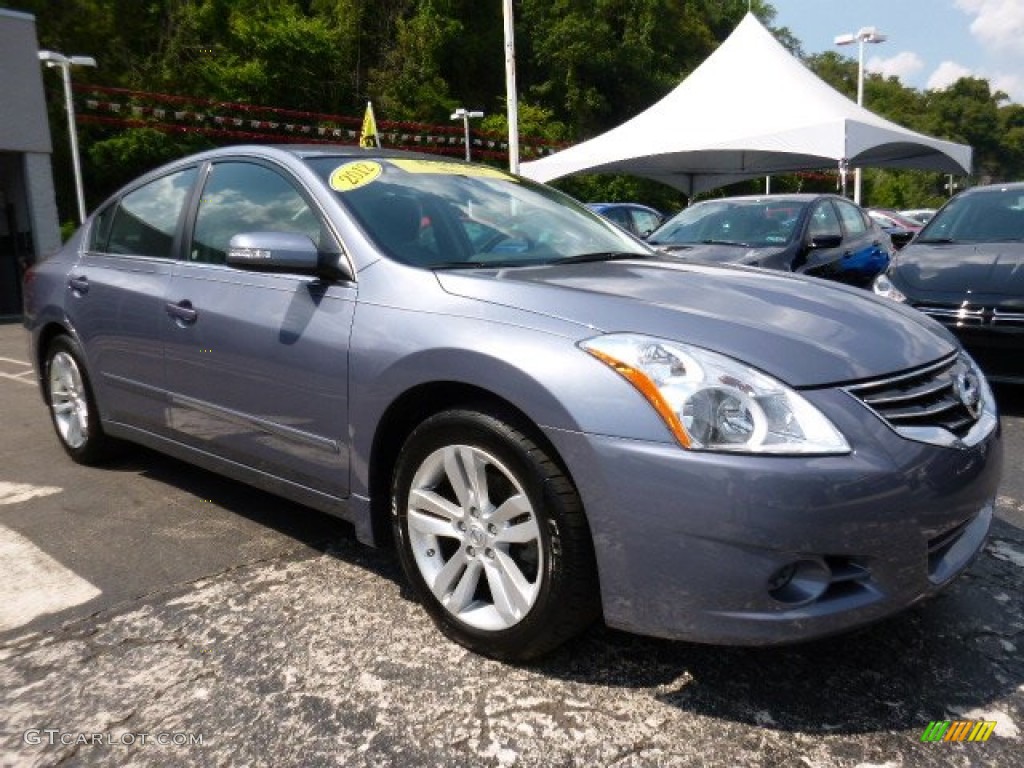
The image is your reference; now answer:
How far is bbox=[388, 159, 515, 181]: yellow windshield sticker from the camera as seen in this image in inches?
125

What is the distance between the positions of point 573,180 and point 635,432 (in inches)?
1410

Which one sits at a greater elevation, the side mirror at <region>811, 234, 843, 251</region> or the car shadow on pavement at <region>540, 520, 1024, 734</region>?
the side mirror at <region>811, 234, 843, 251</region>

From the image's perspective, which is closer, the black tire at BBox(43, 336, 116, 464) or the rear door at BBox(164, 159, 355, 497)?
the rear door at BBox(164, 159, 355, 497)

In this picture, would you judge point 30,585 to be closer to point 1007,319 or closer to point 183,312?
point 183,312

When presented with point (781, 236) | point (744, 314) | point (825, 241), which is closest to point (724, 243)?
point (781, 236)

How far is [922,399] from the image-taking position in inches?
84.9

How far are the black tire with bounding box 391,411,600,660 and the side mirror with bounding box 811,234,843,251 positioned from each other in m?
5.49

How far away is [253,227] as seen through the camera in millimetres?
3092

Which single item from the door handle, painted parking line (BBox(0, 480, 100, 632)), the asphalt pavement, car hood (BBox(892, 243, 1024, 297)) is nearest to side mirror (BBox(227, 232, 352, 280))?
the door handle

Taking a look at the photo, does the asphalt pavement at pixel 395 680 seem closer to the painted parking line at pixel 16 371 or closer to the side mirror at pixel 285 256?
the side mirror at pixel 285 256

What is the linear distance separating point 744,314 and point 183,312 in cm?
201

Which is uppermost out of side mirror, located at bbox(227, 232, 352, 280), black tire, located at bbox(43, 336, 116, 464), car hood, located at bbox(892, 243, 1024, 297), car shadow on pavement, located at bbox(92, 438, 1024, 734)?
side mirror, located at bbox(227, 232, 352, 280)

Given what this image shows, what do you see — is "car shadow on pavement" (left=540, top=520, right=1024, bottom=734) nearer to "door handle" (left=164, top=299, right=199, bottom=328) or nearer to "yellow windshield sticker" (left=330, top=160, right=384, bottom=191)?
"yellow windshield sticker" (left=330, top=160, right=384, bottom=191)

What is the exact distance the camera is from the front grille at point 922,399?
2.04 m
